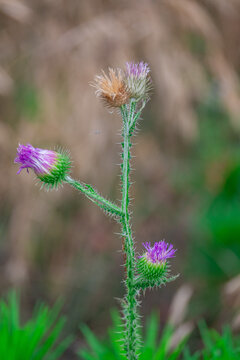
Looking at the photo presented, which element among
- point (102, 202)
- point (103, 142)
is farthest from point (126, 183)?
point (103, 142)

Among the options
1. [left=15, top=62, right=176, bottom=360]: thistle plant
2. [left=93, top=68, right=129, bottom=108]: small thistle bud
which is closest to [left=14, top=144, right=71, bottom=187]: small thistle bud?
[left=15, top=62, right=176, bottom=360]: thistle plant

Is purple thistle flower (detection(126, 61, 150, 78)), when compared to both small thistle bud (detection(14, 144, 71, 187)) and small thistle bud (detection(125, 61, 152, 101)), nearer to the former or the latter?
small thistle bud (detection(125, 61, 152, 101))

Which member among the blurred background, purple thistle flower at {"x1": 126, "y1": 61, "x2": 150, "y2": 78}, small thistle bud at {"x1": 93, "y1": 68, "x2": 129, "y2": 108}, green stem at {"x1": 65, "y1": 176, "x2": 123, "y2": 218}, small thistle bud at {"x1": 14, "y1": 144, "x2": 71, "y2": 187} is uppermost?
the blurred background

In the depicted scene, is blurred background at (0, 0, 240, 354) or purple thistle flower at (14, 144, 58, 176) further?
blurred background at (0, 0, 240, 354)

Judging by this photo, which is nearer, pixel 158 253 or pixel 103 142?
pixel 158 253

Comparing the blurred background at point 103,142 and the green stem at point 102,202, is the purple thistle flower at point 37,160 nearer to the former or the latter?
the green stem at point 102,202

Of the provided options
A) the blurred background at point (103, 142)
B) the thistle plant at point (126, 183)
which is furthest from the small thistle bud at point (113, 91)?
the blurred background at point (103, 142)

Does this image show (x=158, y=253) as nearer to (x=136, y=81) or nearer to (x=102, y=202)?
(x=102, y=202)
